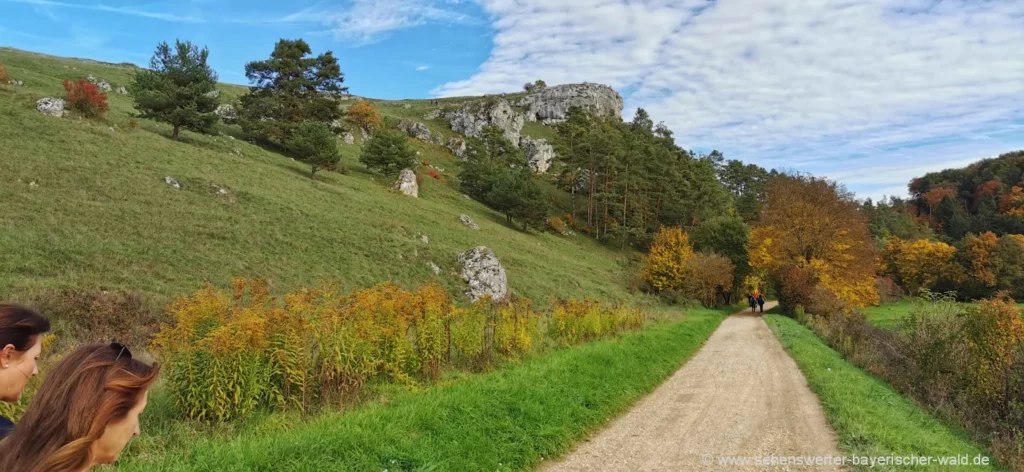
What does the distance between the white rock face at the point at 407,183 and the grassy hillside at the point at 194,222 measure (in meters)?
2.65

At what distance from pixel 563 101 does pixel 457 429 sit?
14337cm

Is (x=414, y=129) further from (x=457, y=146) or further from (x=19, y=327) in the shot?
(x=19, y=327)

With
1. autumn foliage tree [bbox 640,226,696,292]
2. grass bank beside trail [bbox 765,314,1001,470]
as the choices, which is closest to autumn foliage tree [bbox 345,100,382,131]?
autumn foliage tree [bbox 640,226,696,292]

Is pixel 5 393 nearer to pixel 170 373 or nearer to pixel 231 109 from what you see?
pixel 170 373

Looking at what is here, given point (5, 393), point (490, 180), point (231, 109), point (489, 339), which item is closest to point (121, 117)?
point (231, 109)

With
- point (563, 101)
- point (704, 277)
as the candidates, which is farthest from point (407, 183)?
point (563, 101)

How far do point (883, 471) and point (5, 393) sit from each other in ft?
25.3

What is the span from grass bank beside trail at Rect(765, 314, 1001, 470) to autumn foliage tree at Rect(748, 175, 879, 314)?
22.1m

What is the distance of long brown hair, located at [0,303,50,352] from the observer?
84.7 inches

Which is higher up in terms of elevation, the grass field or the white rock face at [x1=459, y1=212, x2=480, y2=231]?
the white rock face at [x1=459, y1=212, x2=480, y2=231]

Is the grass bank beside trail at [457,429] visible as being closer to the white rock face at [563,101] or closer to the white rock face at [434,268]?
the white rock face at [434,268]

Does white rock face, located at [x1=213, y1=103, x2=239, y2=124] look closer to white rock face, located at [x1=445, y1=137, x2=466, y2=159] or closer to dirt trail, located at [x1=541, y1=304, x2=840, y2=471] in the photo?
white rock face, located at [x1=445, y1=137, x2=466, y2=159]

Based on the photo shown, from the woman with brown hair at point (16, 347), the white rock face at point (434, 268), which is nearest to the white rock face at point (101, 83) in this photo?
the white rock face at point (434, 268)

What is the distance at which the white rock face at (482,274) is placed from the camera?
967 inches
